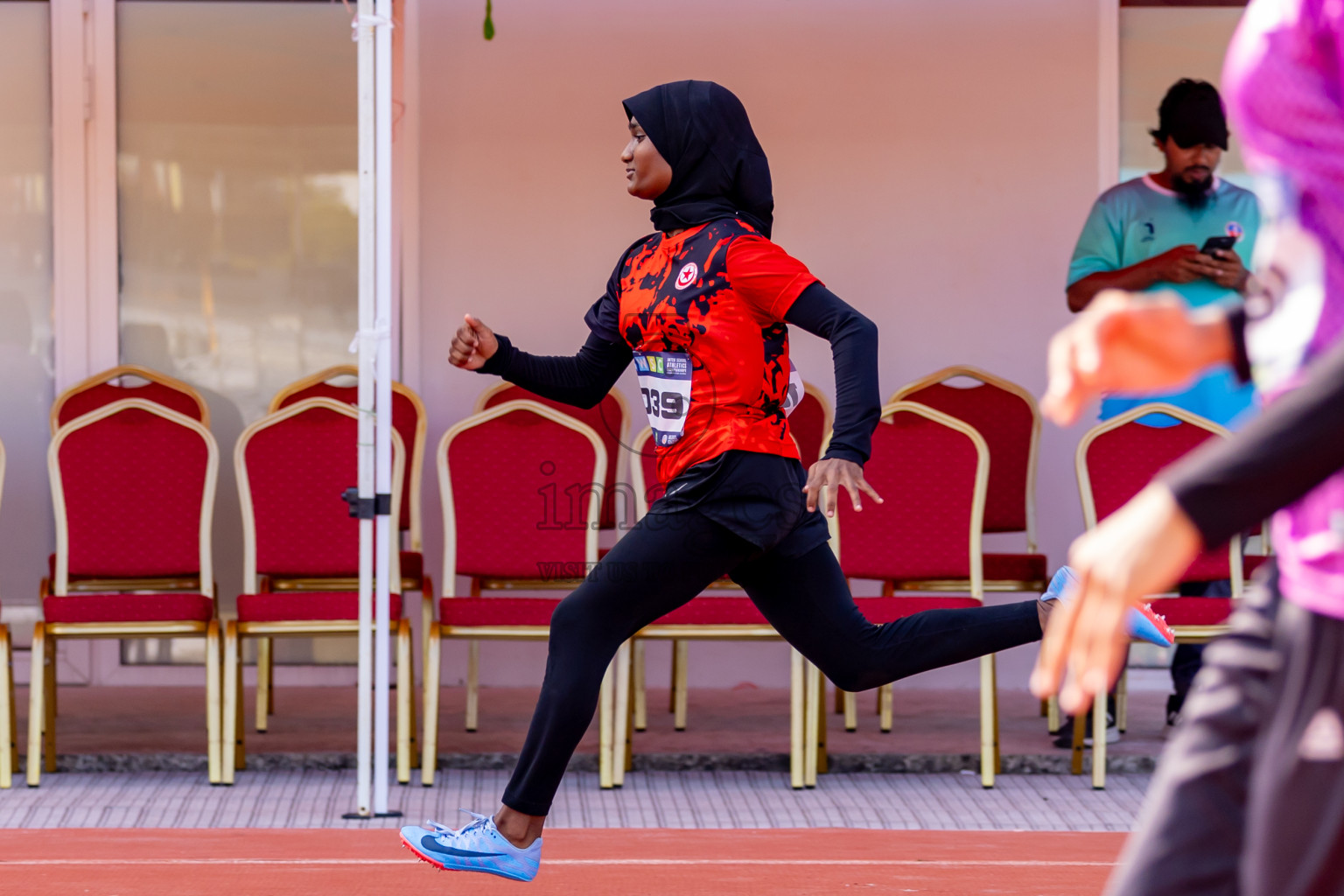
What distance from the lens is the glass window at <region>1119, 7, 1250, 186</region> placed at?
514cm

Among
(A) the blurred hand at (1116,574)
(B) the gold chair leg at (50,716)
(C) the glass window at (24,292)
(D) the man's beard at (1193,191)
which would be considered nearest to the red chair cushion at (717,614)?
(B) the gold chair leg at (50,716)

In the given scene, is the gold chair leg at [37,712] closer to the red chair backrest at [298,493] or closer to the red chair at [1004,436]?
the red chair backrest at [298,493]

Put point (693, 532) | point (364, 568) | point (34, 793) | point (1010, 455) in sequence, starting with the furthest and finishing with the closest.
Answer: point (1010, 455) → point (34, 793) → point (364, 568) → point (693, 532)

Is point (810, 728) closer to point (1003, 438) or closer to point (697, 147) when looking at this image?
point (1003, 438)

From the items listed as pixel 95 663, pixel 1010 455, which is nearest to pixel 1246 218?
pixel 1010 455

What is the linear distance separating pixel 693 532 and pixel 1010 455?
2580 mm

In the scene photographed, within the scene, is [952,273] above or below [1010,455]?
above

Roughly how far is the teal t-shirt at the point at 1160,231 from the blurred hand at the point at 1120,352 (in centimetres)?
331

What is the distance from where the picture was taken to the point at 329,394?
4.77 metres

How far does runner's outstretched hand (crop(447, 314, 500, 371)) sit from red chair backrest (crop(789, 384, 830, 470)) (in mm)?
2113

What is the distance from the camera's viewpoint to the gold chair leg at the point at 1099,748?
375cm

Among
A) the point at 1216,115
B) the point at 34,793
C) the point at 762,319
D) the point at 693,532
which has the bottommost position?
the point at 34,793

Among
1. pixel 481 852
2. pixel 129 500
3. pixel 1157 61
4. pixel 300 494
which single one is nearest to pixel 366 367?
pixel 300 494

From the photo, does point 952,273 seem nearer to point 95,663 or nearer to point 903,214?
point 903,214
